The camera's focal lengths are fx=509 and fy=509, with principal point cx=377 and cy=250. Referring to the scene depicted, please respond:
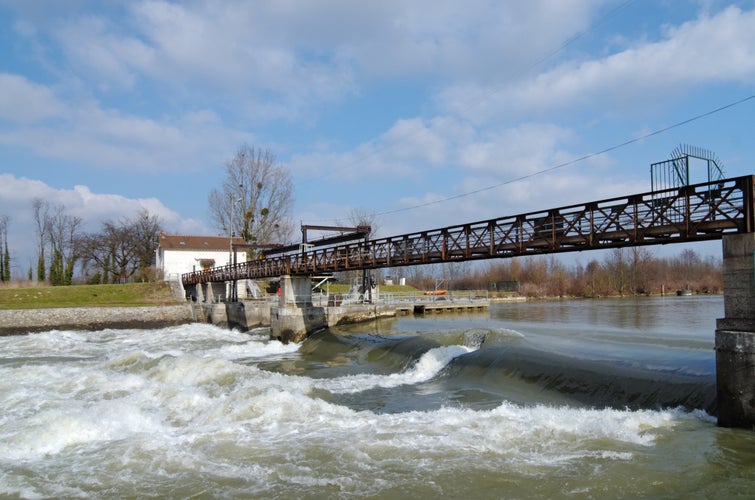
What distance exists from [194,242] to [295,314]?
50789mm

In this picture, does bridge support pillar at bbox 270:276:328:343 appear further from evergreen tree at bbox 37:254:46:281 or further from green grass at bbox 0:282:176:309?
evergreen tree at bbox 37:254:46:281

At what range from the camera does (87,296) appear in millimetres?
52562

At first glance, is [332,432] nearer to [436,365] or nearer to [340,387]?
[340,387]

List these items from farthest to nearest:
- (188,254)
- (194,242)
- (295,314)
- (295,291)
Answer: (194,242), (188,254), (295,291), (295,314)

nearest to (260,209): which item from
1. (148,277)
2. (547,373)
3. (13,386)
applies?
(148,277)

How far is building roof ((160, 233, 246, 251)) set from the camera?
7338cm

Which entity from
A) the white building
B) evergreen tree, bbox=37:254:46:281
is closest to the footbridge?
the white building

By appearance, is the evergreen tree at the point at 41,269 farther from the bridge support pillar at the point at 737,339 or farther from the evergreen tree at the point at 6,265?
the bridge support pillar at the point at 737,339

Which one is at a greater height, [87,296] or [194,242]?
[194,242]

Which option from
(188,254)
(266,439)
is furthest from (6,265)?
(266,439)

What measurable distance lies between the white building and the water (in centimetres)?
5258

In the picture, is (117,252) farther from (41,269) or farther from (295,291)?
(295,291)

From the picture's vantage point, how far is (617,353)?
65.5ft

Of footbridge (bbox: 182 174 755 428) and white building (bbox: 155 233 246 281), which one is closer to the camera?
footbridge (bbox: 182 174 755 428)
